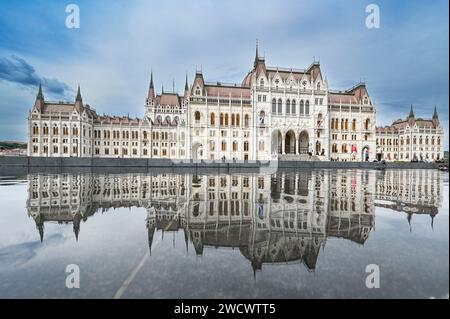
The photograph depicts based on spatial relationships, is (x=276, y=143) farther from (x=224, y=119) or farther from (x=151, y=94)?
(x=151, y=94)

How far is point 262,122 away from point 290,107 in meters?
7.83

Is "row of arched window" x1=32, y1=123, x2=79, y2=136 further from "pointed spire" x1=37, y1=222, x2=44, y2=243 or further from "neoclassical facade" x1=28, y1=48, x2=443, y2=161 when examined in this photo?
"pointed spire" x1=37, y1=222, x2=44, y2=243

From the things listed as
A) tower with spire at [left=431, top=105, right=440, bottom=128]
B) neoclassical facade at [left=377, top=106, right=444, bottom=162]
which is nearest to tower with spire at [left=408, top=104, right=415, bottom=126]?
neoclassical facade at [left=377, top=106, right=444, bottom=162]

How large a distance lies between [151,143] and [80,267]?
7082 centimetres

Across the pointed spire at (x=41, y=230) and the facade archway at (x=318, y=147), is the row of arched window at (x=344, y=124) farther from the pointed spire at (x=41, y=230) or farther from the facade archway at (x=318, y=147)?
the pointed spire at (x=41, y=230)

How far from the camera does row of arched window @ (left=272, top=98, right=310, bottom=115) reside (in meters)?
54.1

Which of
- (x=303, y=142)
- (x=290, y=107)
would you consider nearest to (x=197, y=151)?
(x=290, y=107)

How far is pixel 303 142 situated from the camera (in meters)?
57.4

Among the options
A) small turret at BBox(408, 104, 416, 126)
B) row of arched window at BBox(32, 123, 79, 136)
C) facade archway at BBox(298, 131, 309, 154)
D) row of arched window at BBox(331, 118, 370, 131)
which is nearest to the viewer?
facade archway at BBox(298, 131, 309, 154)

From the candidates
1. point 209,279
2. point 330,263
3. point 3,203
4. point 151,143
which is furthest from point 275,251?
point 151,143

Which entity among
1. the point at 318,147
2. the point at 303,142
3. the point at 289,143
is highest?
the point at 303,142

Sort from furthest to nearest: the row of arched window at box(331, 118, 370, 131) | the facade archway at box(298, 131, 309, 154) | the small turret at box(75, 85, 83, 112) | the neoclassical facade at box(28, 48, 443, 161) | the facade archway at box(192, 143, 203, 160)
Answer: the small turret at box(75, 85, 83, 112)
the row of arched window at box(331, 118, 370, 131)
the facade archway at box(298, 131, 309, 154)
the facade archway at box(192, 143, 203, 160)
the neoclassical facade at box(28, 48, 443, 161)

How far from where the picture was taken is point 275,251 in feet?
11.0

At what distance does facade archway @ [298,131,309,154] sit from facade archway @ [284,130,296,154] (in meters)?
2.09
